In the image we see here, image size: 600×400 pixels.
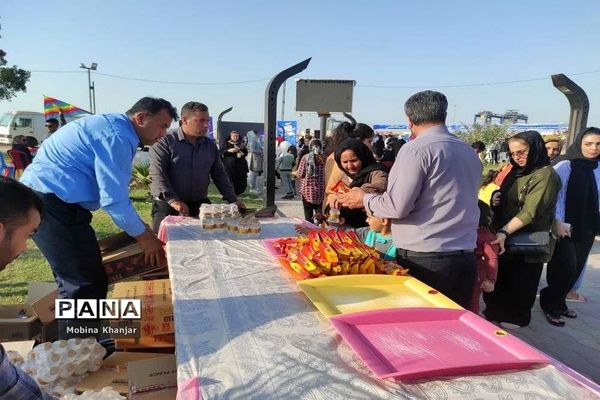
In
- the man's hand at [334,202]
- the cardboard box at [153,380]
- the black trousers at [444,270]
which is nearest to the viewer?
the cardboard box at [153,380]

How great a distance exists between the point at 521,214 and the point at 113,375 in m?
2.63

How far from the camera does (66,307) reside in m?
1.99

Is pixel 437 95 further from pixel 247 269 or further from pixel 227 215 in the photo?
pixel 227 215

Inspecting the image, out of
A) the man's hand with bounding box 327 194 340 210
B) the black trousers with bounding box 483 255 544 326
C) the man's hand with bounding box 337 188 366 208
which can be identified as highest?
the man's hand with bounding box 337 188 366 208

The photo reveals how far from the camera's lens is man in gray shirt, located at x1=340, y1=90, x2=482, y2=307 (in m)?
1.81

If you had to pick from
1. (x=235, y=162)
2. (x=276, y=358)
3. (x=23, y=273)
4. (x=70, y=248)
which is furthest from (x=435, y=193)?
(x=235, y=162)

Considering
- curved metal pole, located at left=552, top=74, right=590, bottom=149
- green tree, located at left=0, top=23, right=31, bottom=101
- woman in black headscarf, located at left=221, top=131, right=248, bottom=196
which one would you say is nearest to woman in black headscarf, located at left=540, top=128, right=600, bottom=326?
curved metal pole, located at left=552, top=74, right=590, bottom=149

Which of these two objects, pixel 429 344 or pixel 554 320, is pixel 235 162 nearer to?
pixel 554 320

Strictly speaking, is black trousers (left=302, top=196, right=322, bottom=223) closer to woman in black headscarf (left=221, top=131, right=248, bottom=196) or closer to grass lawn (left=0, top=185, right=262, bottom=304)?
grass lawn (left=0, top=185, right=262, bottom=304)

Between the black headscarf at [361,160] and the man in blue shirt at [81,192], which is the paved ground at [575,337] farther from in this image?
the man in blue shirt at [81,192]

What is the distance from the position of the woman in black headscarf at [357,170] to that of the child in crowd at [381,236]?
0.24 meters

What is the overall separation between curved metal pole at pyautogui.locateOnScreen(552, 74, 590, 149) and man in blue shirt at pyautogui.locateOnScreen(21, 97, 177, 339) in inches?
146

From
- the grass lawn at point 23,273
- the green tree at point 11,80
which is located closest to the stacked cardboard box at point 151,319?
the grass lawn at point 23,273

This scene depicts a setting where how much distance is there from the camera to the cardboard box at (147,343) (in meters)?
1.86
